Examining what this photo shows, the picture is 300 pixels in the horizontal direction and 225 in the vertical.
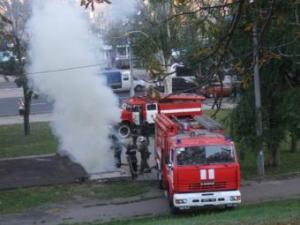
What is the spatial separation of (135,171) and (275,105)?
5.64 meters

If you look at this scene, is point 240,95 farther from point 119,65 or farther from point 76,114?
point 119,65

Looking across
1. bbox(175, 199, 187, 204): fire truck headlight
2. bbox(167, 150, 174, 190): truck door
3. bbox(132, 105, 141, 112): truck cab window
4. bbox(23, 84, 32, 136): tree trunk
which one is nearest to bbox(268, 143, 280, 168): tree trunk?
bbox(167, 150, 174, 190): truck door

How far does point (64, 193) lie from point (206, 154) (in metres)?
6.04

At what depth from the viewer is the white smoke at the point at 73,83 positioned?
84.6 ft

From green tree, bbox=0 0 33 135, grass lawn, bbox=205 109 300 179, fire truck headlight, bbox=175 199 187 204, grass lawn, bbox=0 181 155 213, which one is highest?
green tree, bbox=0 0 33 135

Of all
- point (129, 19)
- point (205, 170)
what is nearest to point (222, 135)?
point (205, 170)

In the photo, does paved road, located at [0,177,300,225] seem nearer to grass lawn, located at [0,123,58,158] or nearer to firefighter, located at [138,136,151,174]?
firefighter, located at [138,136,151,174]

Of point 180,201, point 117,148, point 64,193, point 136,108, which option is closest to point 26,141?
point 136,108

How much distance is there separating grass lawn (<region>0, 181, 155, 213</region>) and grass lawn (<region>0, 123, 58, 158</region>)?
825cm

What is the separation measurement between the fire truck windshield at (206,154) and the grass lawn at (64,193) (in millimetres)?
3966

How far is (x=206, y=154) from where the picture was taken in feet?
54.7

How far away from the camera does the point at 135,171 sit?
2272 centimetres

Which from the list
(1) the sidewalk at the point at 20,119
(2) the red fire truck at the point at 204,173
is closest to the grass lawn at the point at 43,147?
(1) the sidewalk at the point at 20,119

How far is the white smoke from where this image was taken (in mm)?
25781
